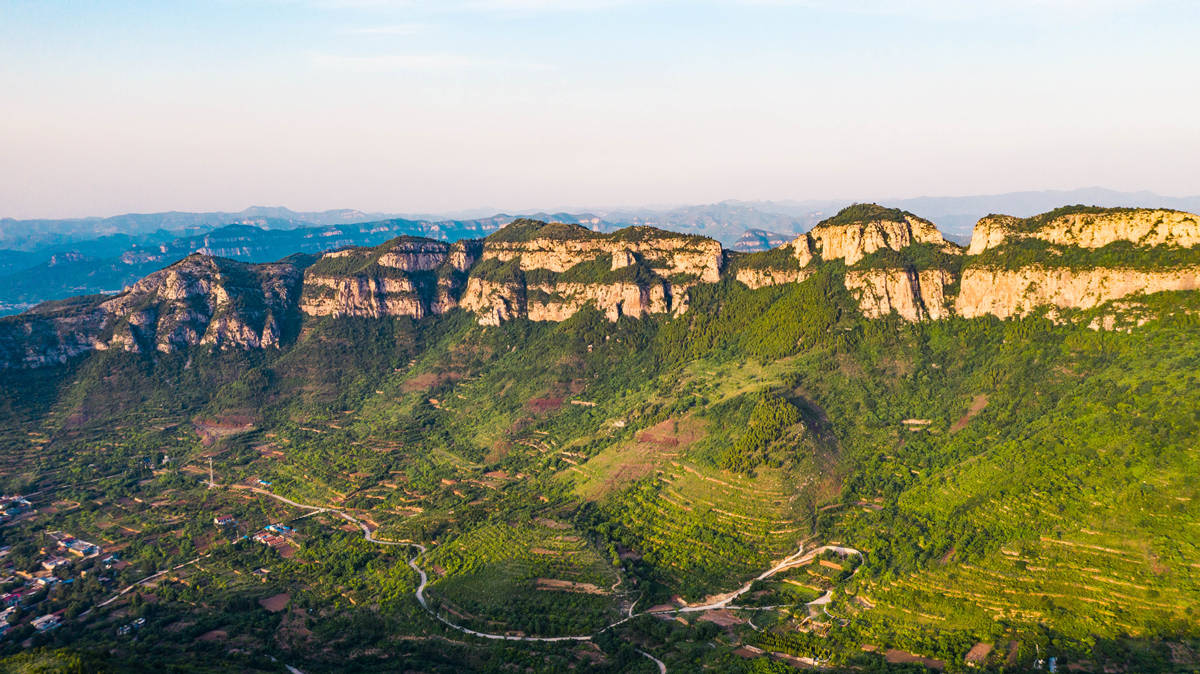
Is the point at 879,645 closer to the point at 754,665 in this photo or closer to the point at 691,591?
the point at 754,665

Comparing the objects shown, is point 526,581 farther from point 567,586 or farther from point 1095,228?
point 1095,228

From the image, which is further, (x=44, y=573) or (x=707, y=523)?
(x=44, y=573)

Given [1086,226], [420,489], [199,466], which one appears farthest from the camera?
[199,466]

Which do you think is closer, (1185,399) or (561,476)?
(1185,399)

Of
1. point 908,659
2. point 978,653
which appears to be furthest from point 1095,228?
point 908,659

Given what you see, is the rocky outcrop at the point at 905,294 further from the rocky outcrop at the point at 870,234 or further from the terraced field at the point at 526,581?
the terraced field at the point at 526,581

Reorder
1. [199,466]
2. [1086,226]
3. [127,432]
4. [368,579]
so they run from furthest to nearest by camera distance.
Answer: [127,432] < [199,466] < [1086,226] < [368,579]

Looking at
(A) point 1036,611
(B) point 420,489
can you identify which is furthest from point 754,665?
(B) point 420,489
